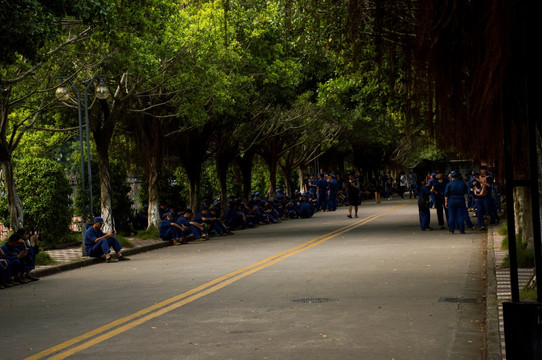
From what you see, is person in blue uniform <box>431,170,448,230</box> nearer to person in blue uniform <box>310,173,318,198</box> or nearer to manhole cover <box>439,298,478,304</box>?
manhole cover <box>439,298,478,304</box>

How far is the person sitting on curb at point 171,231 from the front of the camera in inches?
957

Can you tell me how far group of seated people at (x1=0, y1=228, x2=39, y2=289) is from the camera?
14597 millimetres

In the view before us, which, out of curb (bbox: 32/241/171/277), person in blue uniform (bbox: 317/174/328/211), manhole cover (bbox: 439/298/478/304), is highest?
person in blue uniform (bbox: 317/174/328/211)

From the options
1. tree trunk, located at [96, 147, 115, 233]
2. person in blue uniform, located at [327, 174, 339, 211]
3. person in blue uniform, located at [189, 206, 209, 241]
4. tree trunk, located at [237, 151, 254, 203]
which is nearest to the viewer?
tree trunk, located at [96, 147, 115, 233]

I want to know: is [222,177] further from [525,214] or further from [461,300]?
[461,300]

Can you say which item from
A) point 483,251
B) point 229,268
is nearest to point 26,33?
point 229,268

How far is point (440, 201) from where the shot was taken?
25.5m

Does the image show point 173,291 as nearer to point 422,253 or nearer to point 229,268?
point 229,268

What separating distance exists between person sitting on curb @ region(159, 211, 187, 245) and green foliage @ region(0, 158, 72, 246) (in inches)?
140

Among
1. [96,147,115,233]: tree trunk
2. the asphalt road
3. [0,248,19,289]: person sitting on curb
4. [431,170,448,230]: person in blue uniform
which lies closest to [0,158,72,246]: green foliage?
[96,147,115,233]: tree trunk

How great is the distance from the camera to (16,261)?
14984 mm

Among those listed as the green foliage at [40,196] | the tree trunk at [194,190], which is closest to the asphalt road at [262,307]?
the green foliage at [40,196]

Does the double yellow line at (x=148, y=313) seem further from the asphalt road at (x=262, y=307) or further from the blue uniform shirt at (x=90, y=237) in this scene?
the blue uniform shirt at (x=90, y=237)

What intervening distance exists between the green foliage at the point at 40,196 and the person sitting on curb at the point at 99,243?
5783 millimetres
